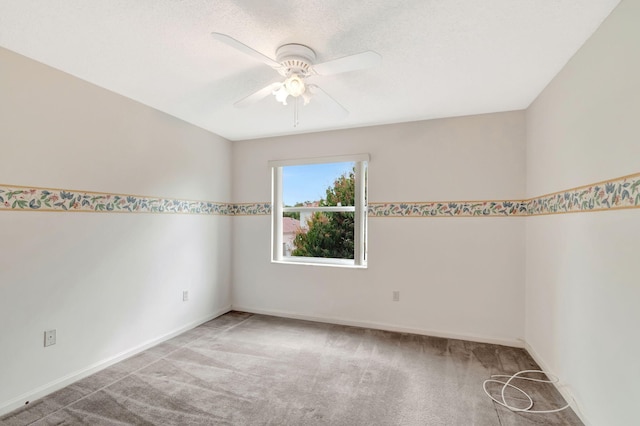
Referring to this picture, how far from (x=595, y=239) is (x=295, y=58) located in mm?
2089

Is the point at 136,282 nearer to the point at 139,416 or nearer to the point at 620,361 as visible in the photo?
the point at 139,416

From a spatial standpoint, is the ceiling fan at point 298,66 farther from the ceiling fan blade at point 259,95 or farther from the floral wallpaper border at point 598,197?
the floral wallpaper border at point 598,197

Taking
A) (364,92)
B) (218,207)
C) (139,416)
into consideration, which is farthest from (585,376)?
(218,207)

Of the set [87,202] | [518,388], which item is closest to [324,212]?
[87,202]

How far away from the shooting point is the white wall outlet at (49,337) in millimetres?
2179

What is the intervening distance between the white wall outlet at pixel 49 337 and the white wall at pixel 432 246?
85.8 inches

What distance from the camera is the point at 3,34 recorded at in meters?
1.83

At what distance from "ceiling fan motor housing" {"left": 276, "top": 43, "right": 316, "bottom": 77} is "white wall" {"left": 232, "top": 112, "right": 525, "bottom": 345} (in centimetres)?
172

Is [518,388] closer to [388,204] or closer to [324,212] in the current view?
[388,204]

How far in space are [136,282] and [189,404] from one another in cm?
131

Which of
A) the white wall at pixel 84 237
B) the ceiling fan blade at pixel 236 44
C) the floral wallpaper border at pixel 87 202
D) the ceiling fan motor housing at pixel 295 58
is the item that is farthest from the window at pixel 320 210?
the ceiling fan blade at pixel 236 44

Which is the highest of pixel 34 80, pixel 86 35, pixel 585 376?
pixel 86 35

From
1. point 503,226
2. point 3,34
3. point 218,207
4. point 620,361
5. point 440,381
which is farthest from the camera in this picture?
point 218,207

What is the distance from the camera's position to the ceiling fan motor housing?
73.6 inches
